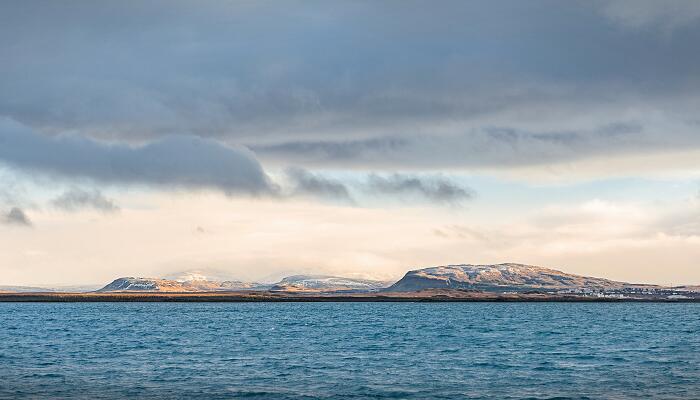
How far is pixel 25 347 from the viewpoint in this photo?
89.4 m

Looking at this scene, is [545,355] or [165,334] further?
[165,334]

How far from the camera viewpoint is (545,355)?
80.4m

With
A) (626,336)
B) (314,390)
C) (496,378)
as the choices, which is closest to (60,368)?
(314,390)

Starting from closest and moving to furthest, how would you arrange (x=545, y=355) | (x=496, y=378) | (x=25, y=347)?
(x=496, y=378) < (x=545, y=355) < (x=25, y=347)

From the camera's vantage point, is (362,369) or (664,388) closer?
(664,388)

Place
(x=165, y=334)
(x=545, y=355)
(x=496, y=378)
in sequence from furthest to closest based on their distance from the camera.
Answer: (x=165, y=334) → (x=545, y=355) → (x=496, y=378)

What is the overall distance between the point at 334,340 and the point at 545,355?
95.5 ft

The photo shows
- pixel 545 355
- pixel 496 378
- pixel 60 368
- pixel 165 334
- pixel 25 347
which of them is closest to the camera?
pixel 496 378

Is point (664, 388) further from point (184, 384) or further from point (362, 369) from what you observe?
point (184, 384)

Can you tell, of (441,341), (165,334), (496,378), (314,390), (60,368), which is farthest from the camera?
(165,334)

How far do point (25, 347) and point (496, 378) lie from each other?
55.8 m

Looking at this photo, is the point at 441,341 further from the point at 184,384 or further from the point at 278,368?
the point at 184,384

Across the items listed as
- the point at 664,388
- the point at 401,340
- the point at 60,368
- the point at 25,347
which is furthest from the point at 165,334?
the point at 664,388

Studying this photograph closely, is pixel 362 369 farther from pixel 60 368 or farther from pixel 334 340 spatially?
pixel 334 340
